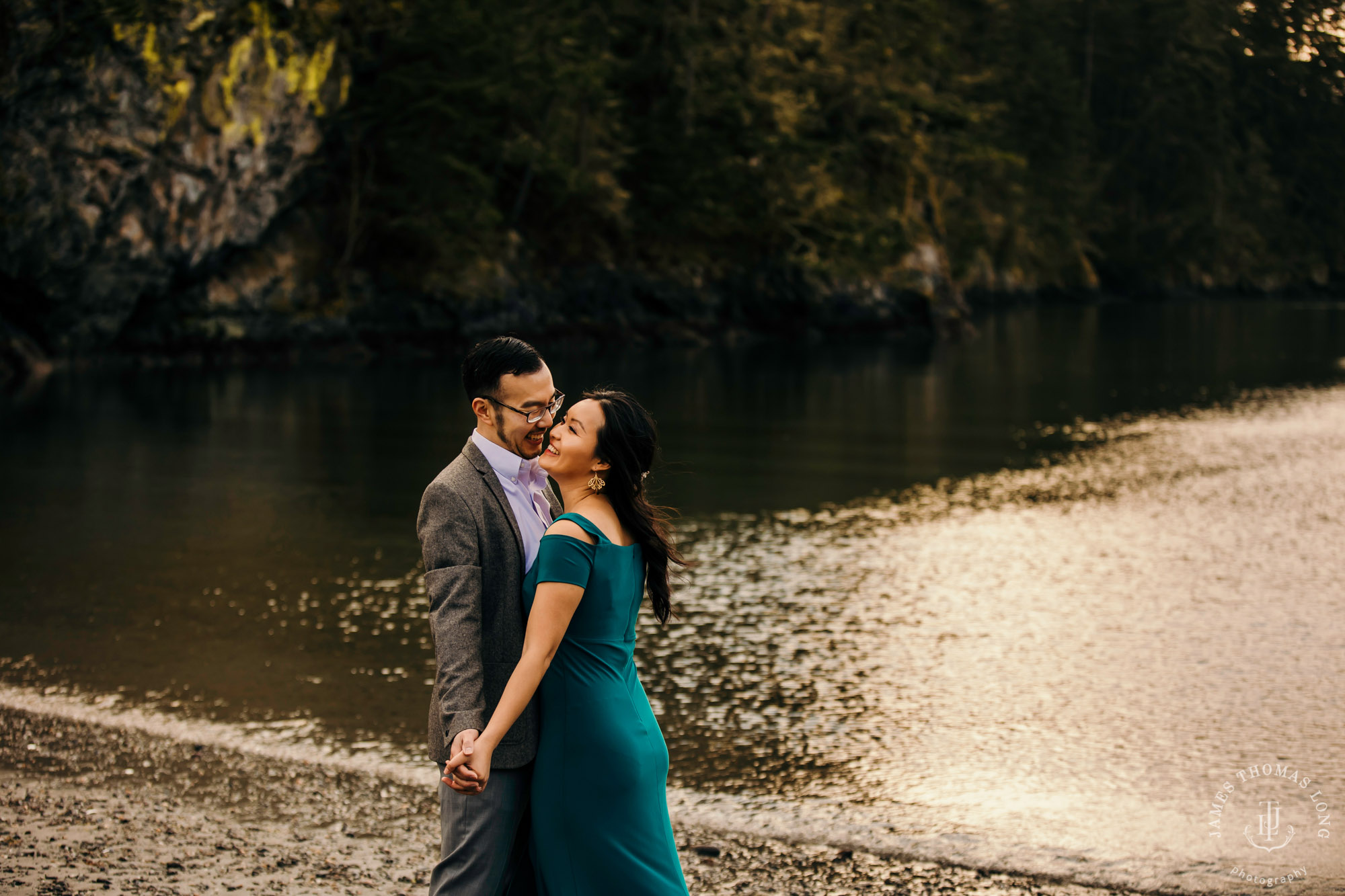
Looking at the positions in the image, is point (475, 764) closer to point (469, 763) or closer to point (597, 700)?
point (469, 763)

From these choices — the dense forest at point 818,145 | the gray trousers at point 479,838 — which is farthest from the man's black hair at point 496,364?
the dense forest at point 818,145

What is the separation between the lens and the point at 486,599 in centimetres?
326

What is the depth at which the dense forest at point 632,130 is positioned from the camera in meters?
32.7

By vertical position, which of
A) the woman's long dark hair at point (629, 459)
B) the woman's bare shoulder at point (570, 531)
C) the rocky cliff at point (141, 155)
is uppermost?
the rocky cliff at point (141, 155)

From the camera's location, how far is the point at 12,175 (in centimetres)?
2816

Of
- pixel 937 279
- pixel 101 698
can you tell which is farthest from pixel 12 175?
pixel 937 279

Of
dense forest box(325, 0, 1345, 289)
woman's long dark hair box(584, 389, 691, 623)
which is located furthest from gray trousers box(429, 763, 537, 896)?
dense forest box(325, 0, 1345, 289)

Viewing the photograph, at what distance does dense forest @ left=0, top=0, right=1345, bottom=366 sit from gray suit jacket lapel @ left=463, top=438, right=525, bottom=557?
28.7 m

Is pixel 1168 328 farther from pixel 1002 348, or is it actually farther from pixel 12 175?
pixel 12 175

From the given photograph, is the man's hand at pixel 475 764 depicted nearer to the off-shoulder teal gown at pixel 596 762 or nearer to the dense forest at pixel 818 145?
the off-shoulder teal gown at pixel 596 762

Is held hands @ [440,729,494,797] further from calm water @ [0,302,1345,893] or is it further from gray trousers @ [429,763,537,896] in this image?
calm water @ [0,302,1345,893]

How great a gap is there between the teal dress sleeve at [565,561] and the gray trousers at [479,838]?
0.54 m

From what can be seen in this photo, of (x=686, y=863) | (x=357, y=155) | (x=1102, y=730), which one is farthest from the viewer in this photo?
(x=357, y=155)

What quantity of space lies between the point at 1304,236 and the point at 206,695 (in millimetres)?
91995
